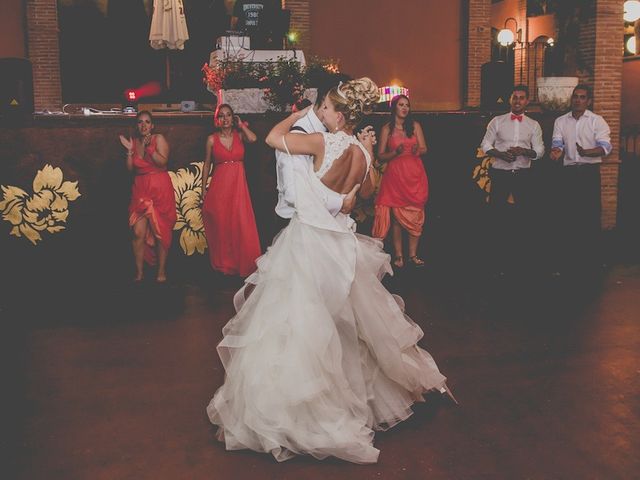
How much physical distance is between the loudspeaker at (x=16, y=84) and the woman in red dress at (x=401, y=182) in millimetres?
3413

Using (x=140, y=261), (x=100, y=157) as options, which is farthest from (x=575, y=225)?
(x=100, y=157)

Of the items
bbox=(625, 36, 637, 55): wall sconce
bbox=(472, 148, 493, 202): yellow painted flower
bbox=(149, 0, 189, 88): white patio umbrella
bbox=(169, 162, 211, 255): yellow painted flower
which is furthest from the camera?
bbox=(625, 36, 637, 55): wall sconce

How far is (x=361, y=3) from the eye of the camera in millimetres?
12578

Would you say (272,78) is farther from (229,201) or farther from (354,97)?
(354,97)

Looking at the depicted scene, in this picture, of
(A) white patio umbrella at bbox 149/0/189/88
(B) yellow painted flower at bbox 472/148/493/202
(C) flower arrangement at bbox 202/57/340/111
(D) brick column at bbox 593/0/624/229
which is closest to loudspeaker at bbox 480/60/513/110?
(D) brick column at bbox 593/0/624/229

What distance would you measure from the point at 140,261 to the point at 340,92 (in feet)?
12.6

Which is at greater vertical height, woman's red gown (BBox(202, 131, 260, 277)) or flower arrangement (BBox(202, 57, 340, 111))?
flower arrangement (BBox(202, 57, 340, 111))

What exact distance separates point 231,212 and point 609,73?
4926 millimetres

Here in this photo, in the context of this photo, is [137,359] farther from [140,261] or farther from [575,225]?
[575,225]

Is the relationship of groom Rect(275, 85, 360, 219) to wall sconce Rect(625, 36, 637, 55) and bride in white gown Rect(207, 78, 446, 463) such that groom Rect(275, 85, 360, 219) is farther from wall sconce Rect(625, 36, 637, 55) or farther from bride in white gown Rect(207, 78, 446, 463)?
wall sconce Rect(625, 36, 637, 55)

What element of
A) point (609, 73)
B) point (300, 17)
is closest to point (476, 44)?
point (300, 17)

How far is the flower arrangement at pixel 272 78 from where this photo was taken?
7.44m

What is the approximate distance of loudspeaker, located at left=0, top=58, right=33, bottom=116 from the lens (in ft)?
24.8

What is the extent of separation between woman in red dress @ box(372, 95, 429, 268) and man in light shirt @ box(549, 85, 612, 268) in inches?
48.9
